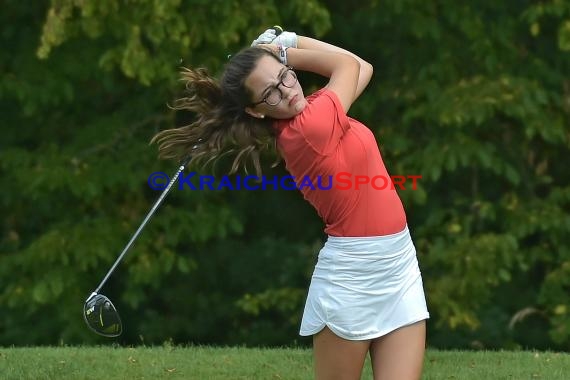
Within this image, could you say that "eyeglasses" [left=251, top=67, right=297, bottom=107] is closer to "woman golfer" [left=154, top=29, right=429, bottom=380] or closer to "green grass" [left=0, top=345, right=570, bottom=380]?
"woman golfer" [left=154, top=29, right=429, bottom=380]

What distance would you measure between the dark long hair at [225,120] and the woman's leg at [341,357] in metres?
0.64

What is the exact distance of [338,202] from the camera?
4.06 metres

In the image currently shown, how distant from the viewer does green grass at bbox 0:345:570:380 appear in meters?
6.36

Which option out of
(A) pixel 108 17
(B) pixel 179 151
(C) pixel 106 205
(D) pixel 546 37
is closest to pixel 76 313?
(C) pixel 106 205

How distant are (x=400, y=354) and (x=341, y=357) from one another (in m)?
0.20

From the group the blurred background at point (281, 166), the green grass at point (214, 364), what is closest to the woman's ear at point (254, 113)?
the green grass at point (214, 364)

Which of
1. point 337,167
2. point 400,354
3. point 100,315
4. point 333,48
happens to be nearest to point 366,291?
point 400,354

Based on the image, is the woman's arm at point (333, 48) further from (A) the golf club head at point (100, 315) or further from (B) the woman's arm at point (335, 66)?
(A) the golf club head at point (100, 315)

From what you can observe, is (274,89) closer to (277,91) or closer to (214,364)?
(277,91)

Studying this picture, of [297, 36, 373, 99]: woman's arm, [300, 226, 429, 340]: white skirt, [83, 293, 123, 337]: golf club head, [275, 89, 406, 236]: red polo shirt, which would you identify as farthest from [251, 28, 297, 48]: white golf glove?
[83, 293, 123, 337]: golf club head

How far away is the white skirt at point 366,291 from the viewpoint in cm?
407

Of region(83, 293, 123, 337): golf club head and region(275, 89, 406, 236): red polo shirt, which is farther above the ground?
region(275, 89, 406, 236): red polo shirt

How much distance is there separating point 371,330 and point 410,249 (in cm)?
33

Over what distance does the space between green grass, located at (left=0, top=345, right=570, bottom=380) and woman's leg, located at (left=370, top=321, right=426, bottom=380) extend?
2283 mm
